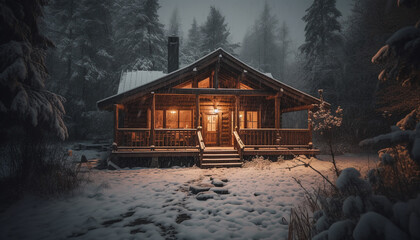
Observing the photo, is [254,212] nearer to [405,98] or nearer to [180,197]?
[180,197]

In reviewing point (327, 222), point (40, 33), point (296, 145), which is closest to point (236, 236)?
point (327, 222)

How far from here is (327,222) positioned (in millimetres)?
2561

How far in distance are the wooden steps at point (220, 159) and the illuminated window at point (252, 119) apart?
426 centimetres

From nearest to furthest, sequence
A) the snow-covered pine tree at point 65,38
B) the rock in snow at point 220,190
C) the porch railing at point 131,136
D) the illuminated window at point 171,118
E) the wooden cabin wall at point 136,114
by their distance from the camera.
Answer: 1. the rock in snow at point 220,190
2. the porch railing at point 131,136
3. the wooden cabin wall at point 136,114
4. the illuminated window at point 171,118
5. the snow-covered pine tree at point 65,38

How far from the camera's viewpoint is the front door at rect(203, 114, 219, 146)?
1417cm

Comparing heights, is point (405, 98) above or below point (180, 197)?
above

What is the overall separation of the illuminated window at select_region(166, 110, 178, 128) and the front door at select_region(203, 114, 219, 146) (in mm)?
2067

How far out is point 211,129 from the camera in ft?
46.8

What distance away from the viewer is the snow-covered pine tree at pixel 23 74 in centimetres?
502

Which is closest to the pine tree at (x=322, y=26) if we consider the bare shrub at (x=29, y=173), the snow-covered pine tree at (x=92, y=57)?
the snow-covered pine tree at (x=92, y=57)

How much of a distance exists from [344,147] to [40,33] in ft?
67.1

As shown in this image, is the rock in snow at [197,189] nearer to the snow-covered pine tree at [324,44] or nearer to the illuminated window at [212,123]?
the illuminated window at [212,123]

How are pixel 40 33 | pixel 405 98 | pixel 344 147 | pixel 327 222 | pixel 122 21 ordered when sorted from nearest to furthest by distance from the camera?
pixel 327 222 < pixel 40 33 < pixel 405 98 < pixel 344 147 < pixel 122 21

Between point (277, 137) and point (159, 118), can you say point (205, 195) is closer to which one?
point (277, 137)
